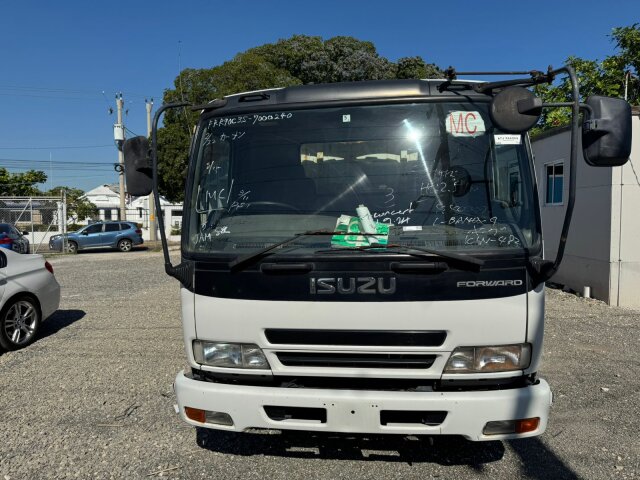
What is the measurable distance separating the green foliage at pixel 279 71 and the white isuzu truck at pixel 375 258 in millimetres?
21453

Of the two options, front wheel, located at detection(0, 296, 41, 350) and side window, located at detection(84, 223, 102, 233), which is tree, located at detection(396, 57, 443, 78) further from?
front wheel, located at detection(0, 296, 41, 350)

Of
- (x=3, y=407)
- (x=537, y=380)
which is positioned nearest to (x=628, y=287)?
(x=537, y=380)

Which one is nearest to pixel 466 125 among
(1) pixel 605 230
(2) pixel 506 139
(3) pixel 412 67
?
(2) pixel 506 139

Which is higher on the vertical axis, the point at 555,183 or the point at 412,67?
the point at 412,67

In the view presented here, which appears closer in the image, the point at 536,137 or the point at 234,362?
the point at 234,362

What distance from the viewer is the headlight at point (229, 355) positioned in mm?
3100

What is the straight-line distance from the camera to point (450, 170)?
3.27 meters

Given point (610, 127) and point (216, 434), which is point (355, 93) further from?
point (216, 434)

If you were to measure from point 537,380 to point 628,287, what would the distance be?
22.6 feet

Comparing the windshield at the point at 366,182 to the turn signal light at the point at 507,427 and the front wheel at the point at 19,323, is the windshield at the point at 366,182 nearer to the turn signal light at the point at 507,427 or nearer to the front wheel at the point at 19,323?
the turn signal light at the point at 507,427

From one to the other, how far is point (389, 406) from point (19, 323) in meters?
5.67

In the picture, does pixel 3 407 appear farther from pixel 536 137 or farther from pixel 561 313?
pixel 536 137

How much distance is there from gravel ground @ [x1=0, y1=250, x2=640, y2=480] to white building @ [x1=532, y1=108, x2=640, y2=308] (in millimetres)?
1871

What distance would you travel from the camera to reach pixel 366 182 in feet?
11.0
